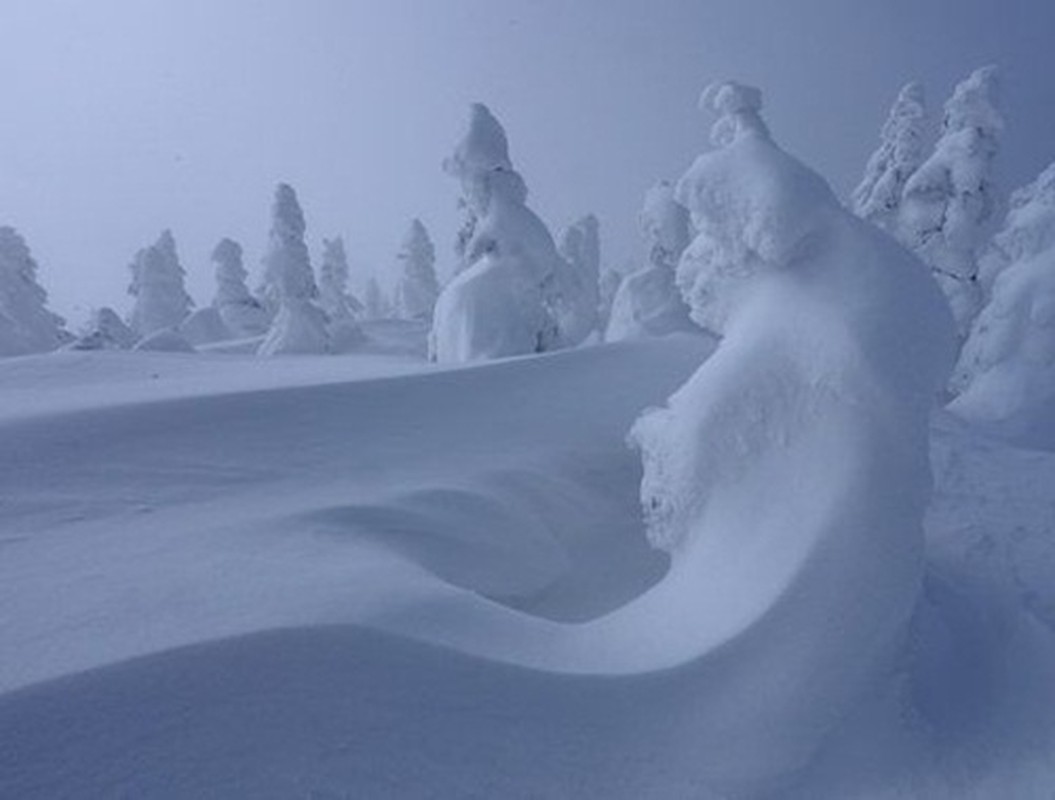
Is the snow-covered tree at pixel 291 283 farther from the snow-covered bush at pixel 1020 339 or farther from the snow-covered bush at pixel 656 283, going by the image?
the snow-covered bush at pixel 1020 339

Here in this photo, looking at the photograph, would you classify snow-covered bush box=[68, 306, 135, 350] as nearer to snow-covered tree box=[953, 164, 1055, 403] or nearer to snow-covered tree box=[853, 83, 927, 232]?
snow-covered tree box=[953, 164, 1055, 403]

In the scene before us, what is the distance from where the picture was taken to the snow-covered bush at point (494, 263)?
16.5 metres

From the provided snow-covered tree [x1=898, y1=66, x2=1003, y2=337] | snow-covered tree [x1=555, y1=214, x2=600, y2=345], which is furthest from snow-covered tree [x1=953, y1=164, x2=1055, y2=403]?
snow-covered tree [x1=555, y1=214, x2=600, y2=345]

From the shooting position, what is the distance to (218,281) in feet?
140

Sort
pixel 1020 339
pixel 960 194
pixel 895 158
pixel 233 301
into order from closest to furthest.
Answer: pixel 1020 339 < pixel 960 194 < pixel 895 158 < pixel 233 301

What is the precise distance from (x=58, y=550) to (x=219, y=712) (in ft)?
7.09

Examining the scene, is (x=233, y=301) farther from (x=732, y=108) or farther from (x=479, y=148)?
Answer: (x=732, y=108)

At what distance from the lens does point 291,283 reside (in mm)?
28703

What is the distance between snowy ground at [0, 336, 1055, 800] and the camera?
3.52m

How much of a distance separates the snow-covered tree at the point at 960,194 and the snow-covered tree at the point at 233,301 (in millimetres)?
30741

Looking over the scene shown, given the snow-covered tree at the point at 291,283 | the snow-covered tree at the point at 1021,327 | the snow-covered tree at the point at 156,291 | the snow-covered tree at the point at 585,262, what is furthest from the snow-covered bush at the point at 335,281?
the snow-covered tree at the point at 1021,327

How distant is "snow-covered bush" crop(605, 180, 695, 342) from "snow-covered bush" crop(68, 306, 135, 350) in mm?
12442

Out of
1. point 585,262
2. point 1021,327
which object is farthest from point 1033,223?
point 585,262

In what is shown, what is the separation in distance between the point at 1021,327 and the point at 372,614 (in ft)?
66.5
